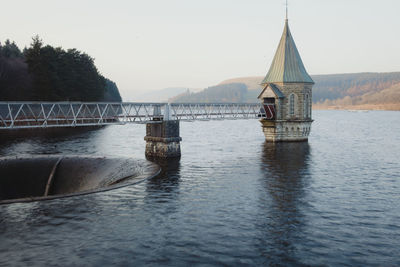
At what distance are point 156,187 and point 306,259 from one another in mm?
13808

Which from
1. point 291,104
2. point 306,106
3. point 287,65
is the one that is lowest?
point 306,106

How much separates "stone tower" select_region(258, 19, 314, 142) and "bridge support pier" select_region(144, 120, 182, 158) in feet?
60.2

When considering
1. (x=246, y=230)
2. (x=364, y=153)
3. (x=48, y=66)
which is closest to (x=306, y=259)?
(x=246, y=230)

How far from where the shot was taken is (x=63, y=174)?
3103 cm

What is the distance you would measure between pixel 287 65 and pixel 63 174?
3645 centimetres

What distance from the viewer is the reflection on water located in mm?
16344

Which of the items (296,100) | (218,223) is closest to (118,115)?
(218,223)

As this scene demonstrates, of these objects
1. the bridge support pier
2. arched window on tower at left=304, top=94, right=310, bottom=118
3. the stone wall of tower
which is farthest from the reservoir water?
arched window on tower at left=304, top=94, right=310, bottom=118

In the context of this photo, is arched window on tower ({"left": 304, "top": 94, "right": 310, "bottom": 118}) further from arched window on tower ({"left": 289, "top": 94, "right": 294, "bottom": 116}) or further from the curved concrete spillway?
the curved concrete spillway

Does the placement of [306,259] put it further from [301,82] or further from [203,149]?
[301,82]

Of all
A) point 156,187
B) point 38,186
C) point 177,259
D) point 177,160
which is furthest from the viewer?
point 177,160

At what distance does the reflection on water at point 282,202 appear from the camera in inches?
643

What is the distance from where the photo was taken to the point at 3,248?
51.6 feet

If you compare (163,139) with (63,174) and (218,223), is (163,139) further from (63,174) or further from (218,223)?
(218,223)
